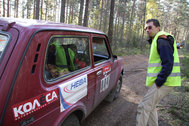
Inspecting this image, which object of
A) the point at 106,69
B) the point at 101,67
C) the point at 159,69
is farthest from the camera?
the point at 106,69

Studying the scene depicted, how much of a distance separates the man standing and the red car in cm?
115

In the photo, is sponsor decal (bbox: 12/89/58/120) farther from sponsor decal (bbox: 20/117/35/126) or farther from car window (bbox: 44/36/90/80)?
car window (bbox: 44/36/90/80)

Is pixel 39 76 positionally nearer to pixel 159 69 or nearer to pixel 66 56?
pixel 66 56

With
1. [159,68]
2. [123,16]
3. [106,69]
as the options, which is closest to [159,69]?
[159,68]

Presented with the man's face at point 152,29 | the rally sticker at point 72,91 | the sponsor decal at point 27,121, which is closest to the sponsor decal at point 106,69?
the rally sticker at point 72,91

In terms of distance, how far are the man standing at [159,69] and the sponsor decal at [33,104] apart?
5.96ft

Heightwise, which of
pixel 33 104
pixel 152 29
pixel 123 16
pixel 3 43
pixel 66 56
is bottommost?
pixel 33 104

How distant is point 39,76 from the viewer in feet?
5.09

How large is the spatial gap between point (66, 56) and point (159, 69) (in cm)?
169

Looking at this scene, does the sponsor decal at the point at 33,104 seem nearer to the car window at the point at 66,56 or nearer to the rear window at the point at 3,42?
the car window at the point at 66,56

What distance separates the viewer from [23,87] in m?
1.38

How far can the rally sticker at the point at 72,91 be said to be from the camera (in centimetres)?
185

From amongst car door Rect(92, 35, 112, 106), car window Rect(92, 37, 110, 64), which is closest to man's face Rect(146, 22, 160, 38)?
car door Rect(92, 35, 112, 106)

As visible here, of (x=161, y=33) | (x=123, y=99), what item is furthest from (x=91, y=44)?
(x=123, y=99)
